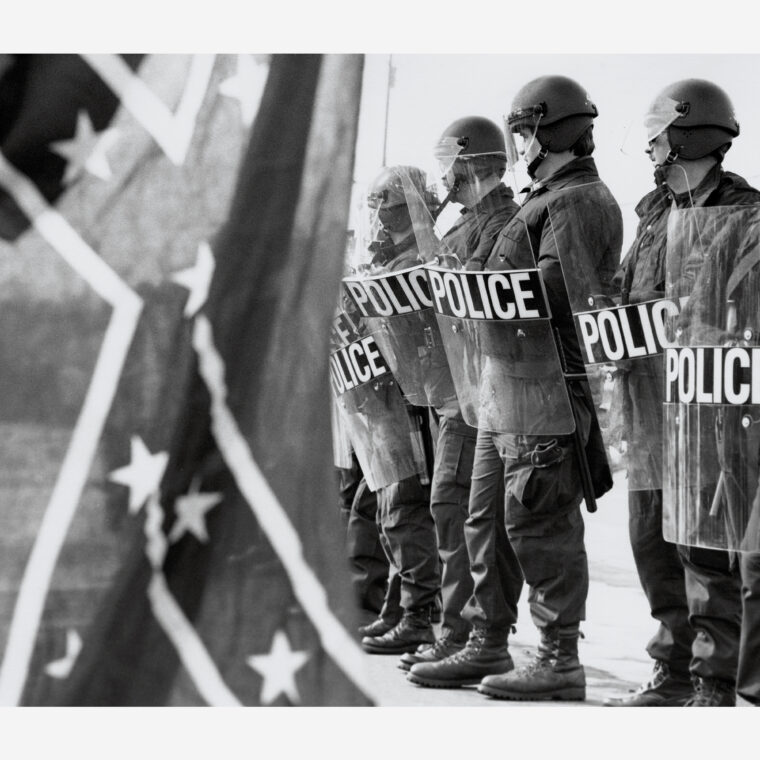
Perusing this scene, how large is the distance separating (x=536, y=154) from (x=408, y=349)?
1090mm

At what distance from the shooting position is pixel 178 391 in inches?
115

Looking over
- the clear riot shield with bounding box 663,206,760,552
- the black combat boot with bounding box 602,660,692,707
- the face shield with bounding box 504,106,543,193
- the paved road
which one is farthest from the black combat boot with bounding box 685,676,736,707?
the face shield with bounding box 504,106,543,193

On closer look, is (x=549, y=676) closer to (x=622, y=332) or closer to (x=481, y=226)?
(x=622, y=332)

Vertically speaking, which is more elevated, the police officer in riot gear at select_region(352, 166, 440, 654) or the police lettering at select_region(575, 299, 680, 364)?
the police lettering at select_region(575, 299, 680, 364)

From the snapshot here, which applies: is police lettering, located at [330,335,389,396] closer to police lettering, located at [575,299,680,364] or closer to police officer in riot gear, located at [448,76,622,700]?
police officer in riot gear, located at [448,76,622,700]

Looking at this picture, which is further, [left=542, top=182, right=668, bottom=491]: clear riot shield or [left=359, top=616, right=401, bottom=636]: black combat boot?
[left=359, top=616, right=401, bottom=636]: black combat boot

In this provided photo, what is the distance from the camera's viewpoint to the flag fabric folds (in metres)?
2.90

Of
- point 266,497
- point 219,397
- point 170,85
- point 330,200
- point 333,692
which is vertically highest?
point 170,85

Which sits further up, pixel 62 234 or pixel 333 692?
pixel 62 234

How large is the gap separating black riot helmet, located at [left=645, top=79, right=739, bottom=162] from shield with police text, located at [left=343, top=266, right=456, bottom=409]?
136 centimetres

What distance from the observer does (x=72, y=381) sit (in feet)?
9.77

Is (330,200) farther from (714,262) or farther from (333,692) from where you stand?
(714,262)

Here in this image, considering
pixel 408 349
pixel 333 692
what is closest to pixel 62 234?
pixel 333 692

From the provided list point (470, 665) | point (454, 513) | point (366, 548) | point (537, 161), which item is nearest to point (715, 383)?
point (537, 161)
